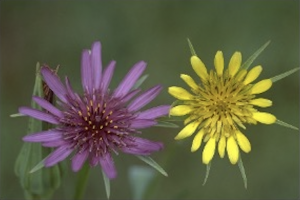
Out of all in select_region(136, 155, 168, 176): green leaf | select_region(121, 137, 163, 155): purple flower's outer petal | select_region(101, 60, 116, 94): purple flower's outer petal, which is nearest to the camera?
select_region(136, 155, 168, 176): green leaf

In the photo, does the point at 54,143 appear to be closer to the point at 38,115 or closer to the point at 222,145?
the point at 38,115

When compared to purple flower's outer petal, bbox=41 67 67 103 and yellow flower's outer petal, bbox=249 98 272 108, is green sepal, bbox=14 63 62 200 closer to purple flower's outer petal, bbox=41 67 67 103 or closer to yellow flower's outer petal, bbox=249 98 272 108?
purple flower's outer petal, bbox=41 67 67 103

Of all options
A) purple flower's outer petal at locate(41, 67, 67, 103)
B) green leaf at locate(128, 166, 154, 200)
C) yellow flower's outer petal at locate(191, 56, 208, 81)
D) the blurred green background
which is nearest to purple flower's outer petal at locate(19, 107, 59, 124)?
purple flower's outer petal at locate(41, 67, 67, 103)

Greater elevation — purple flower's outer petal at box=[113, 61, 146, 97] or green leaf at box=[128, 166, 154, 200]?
purple flower's outer petal at box=[113, 61, 146, 97]

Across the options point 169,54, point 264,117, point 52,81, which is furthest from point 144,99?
point 169,54

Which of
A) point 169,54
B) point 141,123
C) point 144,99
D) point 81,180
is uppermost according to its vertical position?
point 169,54

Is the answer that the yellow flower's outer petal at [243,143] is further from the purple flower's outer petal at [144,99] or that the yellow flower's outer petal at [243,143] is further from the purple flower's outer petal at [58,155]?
the purple flower's outer petal at [58,155]

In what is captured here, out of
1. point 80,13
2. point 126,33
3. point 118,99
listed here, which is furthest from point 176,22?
point 118,99
